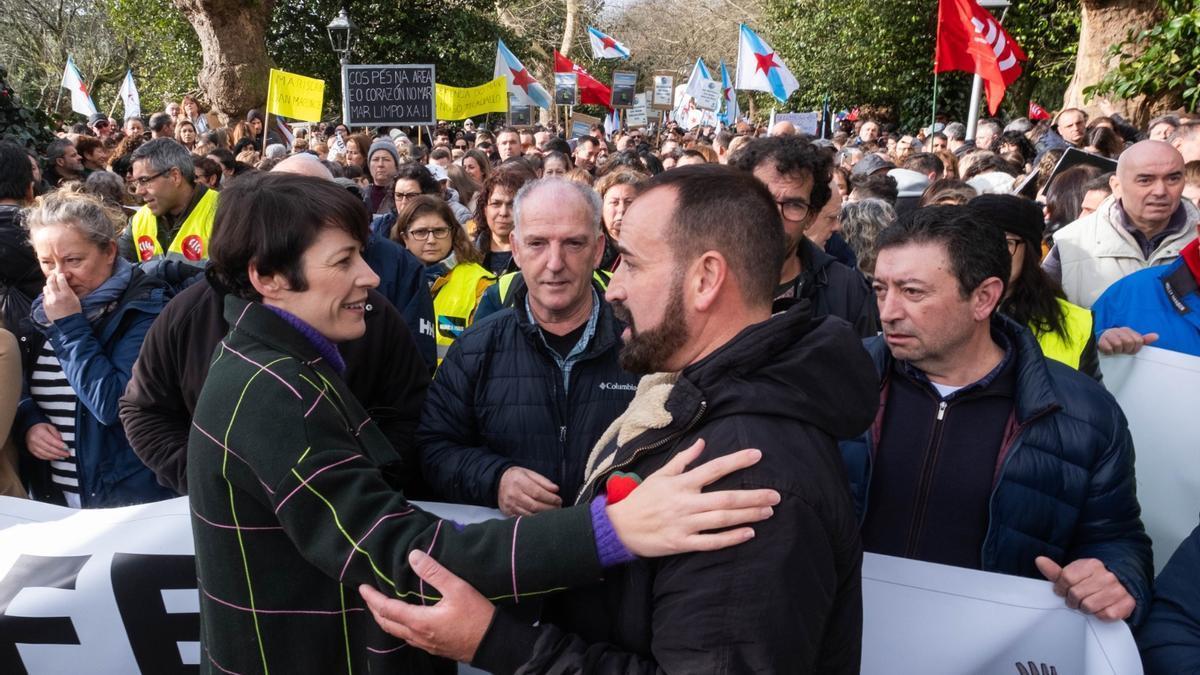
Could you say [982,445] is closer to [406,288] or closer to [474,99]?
[406,288]

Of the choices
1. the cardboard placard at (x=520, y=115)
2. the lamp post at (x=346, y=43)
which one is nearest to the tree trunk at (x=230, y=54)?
the lamp post at (x=346, y=43)

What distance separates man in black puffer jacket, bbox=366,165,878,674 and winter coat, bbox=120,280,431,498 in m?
1.21

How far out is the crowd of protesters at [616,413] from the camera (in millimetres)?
1551

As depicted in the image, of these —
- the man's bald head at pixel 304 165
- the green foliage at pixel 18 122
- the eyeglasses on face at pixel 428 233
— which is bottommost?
the eyeglasses on face at pixel 428 233

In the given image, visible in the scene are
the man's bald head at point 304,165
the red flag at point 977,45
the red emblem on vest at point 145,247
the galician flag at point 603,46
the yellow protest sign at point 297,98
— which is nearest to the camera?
the man's bald head at point 304,165

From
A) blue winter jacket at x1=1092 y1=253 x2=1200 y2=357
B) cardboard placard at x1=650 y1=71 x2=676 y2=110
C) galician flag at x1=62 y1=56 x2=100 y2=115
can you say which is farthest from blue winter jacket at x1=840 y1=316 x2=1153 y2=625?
cardboard placard at x1=650 y1=71 x2=676 y2=110

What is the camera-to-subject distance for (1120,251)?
4598 mm

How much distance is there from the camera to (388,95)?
11.4 meters

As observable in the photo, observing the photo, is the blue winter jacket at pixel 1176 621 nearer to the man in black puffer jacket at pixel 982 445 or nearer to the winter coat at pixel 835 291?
the man in black puffer jacket at pixel 982 445

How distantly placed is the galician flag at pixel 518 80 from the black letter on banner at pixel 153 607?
13.3 meters

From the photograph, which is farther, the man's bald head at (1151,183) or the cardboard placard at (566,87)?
the cardboard placard at (566,87)

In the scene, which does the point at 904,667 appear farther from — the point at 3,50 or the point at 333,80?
the point at 3,50

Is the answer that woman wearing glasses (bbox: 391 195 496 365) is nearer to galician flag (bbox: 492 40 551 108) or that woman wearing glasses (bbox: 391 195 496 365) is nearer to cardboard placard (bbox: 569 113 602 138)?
galician flag (bbox: 492 40 551 108)

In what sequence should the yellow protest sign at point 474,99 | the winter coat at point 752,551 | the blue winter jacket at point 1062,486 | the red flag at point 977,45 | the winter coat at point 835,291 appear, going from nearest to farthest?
the winter coat at point 752,551, the blue winter jacket at point 1062,486, the winter coat at point 835,291, the red flag at point 977,45, the yellow protest sign at point 474,99
